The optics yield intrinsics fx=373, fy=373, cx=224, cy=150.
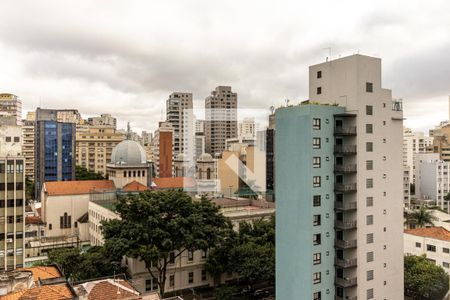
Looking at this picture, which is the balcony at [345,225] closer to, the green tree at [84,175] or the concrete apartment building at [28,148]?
the green tree at [84,175]

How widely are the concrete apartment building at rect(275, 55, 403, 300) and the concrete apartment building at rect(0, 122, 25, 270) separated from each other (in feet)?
73.5

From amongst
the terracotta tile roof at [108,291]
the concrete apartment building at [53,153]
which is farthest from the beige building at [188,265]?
the concrete apartment building at [53,153]

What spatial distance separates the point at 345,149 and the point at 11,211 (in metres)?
27.8

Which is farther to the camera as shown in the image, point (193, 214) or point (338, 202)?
point (193, 214)

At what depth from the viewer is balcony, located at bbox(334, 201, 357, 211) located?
24.4 m

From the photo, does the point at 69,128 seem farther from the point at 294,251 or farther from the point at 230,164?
the point at 294,251

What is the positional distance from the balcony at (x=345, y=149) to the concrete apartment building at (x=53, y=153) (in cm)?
8140

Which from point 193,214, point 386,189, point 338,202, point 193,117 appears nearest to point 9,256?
point 193,214

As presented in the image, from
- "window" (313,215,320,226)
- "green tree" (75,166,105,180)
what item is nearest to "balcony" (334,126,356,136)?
"window" (313,215,320,226)

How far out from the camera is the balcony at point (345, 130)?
80.2 ft

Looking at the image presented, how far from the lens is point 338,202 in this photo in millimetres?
24719

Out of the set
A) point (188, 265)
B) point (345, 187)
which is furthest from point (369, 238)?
point (188, 265)

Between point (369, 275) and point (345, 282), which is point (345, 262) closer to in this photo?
point (345, 282)

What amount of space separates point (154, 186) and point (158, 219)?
2907 centimetres
